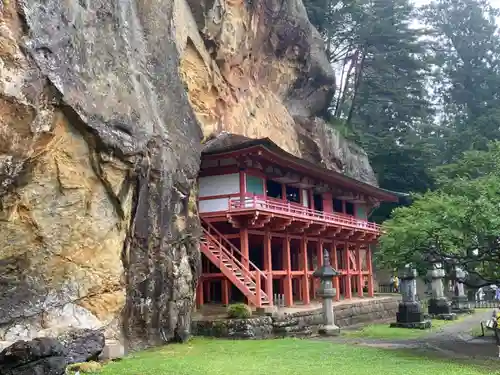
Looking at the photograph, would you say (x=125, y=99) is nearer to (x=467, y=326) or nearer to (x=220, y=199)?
(x=220, y=199)

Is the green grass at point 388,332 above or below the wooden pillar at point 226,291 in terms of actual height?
below

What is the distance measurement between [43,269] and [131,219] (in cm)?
302

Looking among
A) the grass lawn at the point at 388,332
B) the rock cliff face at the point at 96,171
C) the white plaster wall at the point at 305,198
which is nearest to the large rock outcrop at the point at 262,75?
the rock cliff face at the point at 96,171

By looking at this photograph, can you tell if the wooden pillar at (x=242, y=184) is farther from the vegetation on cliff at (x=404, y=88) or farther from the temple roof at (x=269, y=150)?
the vegetation on cliff at (x=404, y=88)

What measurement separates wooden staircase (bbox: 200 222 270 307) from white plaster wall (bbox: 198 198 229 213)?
718 millimetres

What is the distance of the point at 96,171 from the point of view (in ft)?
47.1

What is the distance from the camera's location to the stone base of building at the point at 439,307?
28.0 m

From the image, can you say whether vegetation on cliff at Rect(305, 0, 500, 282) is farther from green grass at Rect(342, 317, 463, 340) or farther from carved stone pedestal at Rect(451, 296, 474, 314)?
green grass at Rect(342, 317, 463, 340)

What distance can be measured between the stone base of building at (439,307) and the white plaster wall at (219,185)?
12.8 m

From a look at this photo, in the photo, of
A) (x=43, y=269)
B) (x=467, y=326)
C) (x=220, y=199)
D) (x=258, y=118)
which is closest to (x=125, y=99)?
(x=43, y=269)

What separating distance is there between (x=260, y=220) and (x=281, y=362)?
8971 millimetres

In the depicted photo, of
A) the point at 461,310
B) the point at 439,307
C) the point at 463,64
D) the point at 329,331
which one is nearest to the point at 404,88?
the point at 463,64

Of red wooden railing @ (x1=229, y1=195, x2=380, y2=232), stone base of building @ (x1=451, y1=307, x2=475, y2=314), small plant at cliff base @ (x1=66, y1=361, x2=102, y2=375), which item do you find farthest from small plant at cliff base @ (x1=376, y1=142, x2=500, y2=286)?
stone base of building @ (x1=451, y1=307, x2=475, y2=314)

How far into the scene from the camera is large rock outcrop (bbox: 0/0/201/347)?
40.8ft
